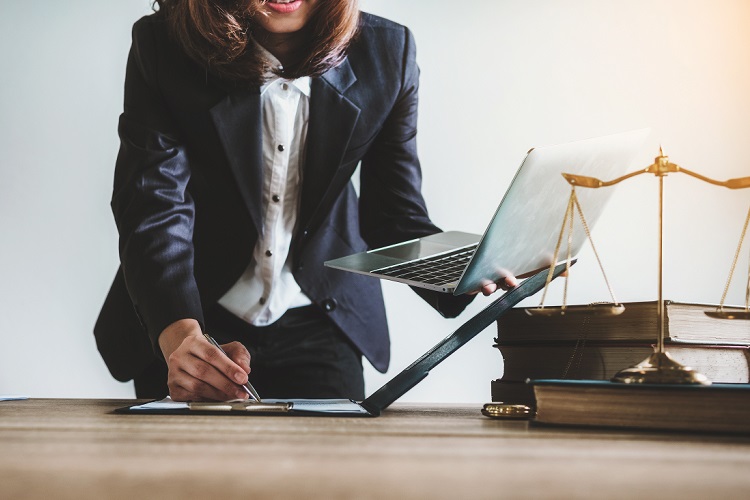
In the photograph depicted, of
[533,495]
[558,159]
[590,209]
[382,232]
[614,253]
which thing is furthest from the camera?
[614,253]

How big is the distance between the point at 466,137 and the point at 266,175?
143cm

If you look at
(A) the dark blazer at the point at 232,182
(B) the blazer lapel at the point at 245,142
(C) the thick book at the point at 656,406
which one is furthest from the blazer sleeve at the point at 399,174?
(C) the thick book at the point at 656,406

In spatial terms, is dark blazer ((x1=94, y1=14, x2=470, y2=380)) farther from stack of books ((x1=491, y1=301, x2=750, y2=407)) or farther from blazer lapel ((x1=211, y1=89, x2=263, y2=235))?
stack of books ((x1=491, y1=301, x2=750, y2=407))

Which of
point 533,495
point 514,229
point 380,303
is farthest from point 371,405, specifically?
point 380,303

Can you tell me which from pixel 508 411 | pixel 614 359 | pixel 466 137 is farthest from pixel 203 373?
pixel 466 137

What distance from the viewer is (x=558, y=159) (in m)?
0.81

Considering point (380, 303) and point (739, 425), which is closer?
point (739, 425)

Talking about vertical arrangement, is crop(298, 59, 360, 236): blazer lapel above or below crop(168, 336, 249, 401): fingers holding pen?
above

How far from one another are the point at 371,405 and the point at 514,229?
243 mm

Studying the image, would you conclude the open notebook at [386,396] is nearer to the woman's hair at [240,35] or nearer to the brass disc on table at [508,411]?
the brass disc on table at [508,411]

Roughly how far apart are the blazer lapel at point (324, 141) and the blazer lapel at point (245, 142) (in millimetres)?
90

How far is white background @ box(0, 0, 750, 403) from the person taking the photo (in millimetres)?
2713

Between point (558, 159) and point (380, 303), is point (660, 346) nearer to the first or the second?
point (558, 159)

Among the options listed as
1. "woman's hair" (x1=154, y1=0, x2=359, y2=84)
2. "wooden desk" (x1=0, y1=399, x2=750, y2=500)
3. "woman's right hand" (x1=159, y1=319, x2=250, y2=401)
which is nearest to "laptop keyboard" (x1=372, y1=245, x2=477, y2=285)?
"woman's right hand" (x1=159, y1=319, x2=250, y2=401)
